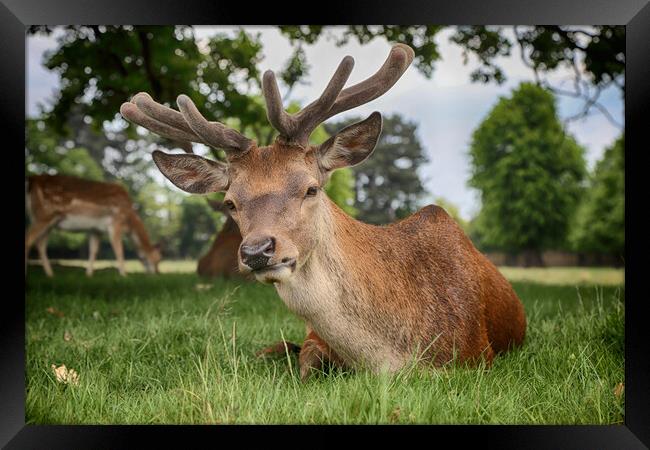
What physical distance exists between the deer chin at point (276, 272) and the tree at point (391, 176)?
10.7m

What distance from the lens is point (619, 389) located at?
3.12m

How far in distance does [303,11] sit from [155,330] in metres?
2.58

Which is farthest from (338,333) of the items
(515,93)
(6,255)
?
(515,93)

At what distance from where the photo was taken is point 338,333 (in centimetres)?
303

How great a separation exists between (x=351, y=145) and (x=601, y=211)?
13150 mm

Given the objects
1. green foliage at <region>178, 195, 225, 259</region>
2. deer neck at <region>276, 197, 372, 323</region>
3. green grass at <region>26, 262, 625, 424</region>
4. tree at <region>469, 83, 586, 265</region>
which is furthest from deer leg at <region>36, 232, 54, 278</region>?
tree at <region>469, 83, 586, 265</region>

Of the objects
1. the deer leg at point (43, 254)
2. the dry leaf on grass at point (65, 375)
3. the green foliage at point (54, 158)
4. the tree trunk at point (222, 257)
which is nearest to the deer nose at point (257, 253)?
the dry leaf on grass at point (65, 375)

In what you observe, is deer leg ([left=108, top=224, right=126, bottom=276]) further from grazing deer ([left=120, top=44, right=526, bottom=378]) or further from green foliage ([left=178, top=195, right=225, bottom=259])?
grazing deer ([left=120, top=44, right=526, bottom=378])

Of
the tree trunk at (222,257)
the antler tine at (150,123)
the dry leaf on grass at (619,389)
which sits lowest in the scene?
the dry leaf on grass at (619,389)

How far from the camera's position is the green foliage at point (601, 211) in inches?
493

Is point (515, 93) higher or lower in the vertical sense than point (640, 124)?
higher

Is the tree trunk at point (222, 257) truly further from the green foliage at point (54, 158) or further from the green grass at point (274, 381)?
the green foliage at point (54, 158)

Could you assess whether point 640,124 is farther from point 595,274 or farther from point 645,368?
point 595,274

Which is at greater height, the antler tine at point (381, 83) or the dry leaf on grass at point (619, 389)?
the antler tine at point (381, 83)
